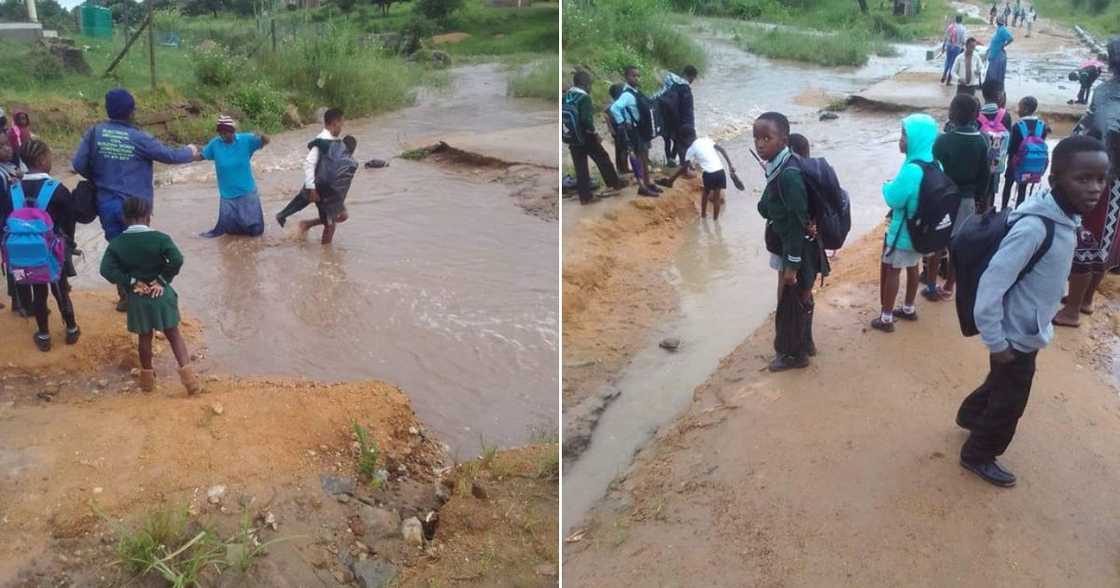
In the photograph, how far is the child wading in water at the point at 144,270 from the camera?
3820mm

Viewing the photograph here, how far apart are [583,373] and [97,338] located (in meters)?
2.48

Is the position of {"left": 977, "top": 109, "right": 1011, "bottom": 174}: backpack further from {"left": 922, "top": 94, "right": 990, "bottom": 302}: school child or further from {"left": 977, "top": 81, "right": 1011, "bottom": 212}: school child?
{"left": 922, "top": 94, "right": 990, "bottom": 302}: school child

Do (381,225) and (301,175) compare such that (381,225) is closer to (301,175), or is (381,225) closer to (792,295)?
(301,175)

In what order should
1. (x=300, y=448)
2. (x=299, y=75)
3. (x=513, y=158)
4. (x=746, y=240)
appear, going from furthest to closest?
(x=299, y=75) → (x=513, y=158) → (x=746, y=240) → (x=300, y=448)

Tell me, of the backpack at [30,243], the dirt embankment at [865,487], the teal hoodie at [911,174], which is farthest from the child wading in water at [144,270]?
the teal hoodie at [911,174]

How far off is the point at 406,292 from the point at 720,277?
217cm

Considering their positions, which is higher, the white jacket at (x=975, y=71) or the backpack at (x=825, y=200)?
the white jacket at (x=975, y=71)

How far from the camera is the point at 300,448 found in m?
3.57

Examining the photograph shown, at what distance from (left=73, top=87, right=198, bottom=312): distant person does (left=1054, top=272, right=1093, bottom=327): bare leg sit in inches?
182

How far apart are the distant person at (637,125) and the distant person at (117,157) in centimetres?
379

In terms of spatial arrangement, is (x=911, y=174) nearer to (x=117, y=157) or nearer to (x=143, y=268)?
(x=143, y=268)

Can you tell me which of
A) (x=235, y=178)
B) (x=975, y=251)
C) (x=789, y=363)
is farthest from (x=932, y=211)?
(x=235, y=178)

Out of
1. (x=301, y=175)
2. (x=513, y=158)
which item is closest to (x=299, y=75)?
(x=301, y=175)

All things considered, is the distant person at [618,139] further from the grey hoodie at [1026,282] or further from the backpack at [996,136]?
the grey hoodie at [1026,282]
